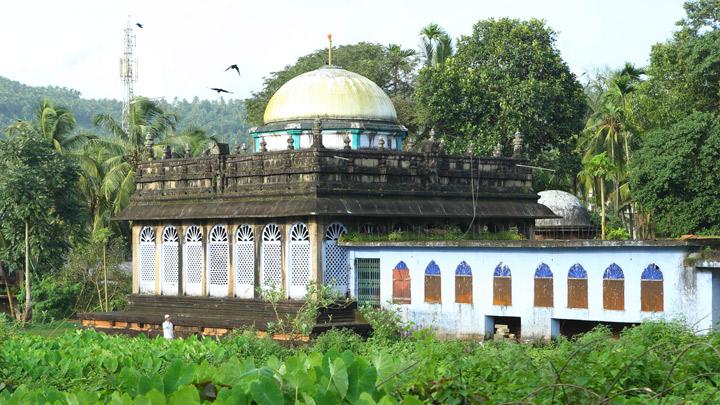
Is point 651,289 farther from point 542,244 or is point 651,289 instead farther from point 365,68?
point 365,68

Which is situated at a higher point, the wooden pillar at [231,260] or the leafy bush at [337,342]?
the wooden pillar at [231,260]

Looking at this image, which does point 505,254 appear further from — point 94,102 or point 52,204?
point 94,102

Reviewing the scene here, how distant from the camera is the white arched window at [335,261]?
2630cm

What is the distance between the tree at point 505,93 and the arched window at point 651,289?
20108mm

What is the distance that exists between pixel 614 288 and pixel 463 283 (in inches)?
151

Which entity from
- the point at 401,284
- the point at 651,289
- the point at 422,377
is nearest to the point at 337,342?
the point at 651,289

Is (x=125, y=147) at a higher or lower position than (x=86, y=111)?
lower

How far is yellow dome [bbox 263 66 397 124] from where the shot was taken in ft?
98.6

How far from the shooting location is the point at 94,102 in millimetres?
193500

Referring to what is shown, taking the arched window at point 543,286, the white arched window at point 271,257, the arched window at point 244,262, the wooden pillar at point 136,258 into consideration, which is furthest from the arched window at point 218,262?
the arched window at point 543,286

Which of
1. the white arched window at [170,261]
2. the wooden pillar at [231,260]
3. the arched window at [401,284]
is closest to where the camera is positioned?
the arched window at [401,284]

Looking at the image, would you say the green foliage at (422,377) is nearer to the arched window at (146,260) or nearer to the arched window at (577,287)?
the arched window at (577,287)

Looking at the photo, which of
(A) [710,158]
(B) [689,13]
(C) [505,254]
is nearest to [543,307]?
(C) [505,254]

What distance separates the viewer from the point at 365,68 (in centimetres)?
5762
